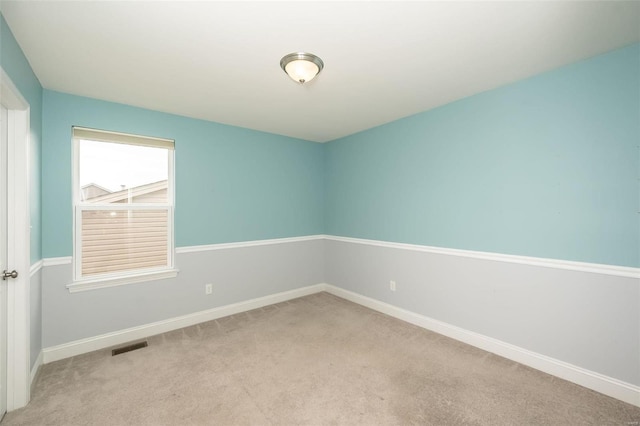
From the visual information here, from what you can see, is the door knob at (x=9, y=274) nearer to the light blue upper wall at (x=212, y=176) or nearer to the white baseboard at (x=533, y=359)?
the light blue upper wall at (x=212, y=176)

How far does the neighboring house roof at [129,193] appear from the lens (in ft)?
9.33

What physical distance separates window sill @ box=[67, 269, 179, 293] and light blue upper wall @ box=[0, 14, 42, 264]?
1.33ft

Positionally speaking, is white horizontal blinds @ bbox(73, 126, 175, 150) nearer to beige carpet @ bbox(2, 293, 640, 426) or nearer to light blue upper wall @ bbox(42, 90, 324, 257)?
light blue upper wall @ bbox(42, 90, 324, 257)

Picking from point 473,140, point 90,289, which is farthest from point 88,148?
point 473,140

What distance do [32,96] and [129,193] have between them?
1.10 m

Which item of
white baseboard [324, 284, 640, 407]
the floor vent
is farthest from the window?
white baseboard [324, 284, 640, 407]

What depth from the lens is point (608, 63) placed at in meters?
2.02

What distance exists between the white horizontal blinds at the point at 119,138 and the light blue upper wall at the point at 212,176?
0.06 metres

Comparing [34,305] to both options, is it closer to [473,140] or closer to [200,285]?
[200,285]

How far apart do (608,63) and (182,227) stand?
164 inches

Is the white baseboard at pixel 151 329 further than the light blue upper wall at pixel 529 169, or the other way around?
the white baseboard at pixel 151 329

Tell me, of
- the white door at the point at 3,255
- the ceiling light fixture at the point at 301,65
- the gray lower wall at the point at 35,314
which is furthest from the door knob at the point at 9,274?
the ceiling light fixture at the point at 301,65

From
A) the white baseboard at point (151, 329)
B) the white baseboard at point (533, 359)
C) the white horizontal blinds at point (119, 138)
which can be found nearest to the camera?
the white baseboard at point (533, 359)

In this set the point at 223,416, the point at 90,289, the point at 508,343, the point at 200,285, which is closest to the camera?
the point at 223,416
